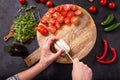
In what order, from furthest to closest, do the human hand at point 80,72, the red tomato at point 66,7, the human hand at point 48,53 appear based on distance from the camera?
the red tomato at point 66,7, the human hand at point 48,53, the human hand at point 80,72

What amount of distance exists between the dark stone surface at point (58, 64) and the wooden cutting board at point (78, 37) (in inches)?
2.1

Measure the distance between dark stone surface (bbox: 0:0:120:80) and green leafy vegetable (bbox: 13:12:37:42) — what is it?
0.20ft

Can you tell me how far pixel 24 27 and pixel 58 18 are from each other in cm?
24

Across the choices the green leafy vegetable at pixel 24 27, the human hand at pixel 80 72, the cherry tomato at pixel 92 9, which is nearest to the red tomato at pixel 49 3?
the green leafy vegetable at pixel 24 27

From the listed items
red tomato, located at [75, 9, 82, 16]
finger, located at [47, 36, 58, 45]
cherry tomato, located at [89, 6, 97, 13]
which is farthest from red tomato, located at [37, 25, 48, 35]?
cherry tomato, located at [89, 6, 97, 13]

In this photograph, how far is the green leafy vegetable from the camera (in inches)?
78.0

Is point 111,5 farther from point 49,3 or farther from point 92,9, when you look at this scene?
point 49,3

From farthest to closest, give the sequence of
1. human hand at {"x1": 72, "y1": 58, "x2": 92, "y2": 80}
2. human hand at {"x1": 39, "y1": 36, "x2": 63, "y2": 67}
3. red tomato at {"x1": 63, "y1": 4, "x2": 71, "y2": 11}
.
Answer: red tomato at {"x1": 63, "y1": 4, "x2": 71, "y2": 11}, human hand at {"x1": 39, "y1": 36, "x2": 63, "y2": 67}, human hand at {"x1": 72, "y1": 58, "x2": 92, "y2": 80}

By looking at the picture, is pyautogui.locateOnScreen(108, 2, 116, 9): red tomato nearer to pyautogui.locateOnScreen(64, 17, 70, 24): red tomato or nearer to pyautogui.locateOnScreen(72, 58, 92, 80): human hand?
pyautogui.locateOnScreen(64, 17, 70, 24): red tomato

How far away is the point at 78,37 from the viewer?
1.93 meters

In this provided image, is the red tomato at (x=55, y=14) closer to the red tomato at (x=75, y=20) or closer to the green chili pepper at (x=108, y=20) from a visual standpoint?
the red tomato at (x=75, y=20)

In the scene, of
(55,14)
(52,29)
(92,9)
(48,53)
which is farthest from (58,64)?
(92,9)

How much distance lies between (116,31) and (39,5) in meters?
0.57

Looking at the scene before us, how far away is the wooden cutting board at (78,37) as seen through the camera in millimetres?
1914
